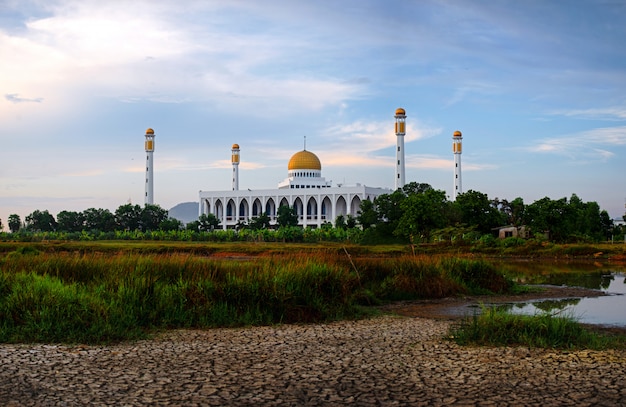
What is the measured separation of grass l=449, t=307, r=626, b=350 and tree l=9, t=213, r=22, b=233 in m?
80.0

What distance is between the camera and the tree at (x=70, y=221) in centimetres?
7381

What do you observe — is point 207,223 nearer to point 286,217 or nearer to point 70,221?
point 286,217

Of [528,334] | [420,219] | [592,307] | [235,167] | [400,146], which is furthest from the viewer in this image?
[235,167]

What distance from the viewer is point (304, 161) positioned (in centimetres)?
8794

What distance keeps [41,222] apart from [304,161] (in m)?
32.3

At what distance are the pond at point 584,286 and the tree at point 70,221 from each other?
185ft

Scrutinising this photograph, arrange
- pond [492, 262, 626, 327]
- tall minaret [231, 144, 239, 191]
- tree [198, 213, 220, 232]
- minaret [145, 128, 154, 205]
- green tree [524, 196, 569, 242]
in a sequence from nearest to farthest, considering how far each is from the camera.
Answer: pond [492, 262, 626, 327] → green tree [524, 196, 569, 242] → tree [198, 213, 220, 232] → minaret [145, 128, 154, 205] → tall minaret [231, 144, 239, 191]

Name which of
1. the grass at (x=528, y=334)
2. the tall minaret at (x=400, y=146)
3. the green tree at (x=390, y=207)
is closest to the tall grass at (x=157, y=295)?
the grass at (x=528, y=334)

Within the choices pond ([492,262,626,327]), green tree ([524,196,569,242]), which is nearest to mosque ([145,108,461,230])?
green tree ([524,196,569,242])

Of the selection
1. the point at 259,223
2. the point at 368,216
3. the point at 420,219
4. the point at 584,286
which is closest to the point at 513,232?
the point at 420,219

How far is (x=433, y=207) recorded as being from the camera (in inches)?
1816

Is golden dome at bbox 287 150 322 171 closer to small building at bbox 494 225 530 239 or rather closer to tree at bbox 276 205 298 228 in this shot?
tree at bbox 276 205 298 228

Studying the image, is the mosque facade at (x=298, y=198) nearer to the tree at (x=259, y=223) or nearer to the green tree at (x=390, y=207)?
the tree at (x=259, y=223)

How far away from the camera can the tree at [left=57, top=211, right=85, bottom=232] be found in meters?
73.8
